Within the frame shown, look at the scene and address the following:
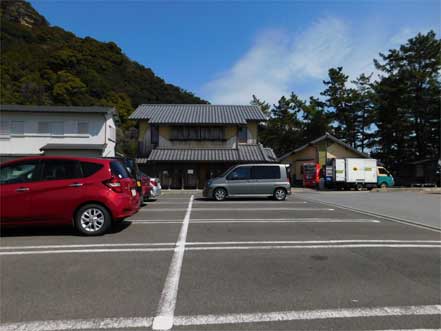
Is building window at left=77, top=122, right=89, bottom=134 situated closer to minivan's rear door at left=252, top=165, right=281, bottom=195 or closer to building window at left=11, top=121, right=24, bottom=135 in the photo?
building window at left=11, top=121, right=24, bottom=135

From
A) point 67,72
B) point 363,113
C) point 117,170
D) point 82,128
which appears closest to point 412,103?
point 363,113

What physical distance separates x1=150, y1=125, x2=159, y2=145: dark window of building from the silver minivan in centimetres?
1430

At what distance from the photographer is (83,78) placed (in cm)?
5925

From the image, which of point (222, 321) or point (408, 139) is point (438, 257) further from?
point (408, 139)

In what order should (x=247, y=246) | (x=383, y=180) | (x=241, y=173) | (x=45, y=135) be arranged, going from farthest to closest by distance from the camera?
(x=383, y=180) → (x=45, y=135) → (x=241, y=173) → (x=247, y=246)

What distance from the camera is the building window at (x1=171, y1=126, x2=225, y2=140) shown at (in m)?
29.0

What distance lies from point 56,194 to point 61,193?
0.11 meters

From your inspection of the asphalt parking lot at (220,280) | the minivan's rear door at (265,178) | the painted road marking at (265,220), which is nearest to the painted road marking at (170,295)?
the asphalt parking lot at (220,280)

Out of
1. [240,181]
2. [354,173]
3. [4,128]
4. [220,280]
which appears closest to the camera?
[220,280]

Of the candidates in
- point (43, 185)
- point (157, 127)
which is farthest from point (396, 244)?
point (157, 127)

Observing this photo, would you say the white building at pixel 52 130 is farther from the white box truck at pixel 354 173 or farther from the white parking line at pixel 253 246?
the white parking line at pixel 253 246

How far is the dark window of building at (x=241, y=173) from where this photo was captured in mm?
16531

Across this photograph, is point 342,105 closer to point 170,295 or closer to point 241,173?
point 241,173

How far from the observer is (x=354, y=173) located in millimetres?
28188
